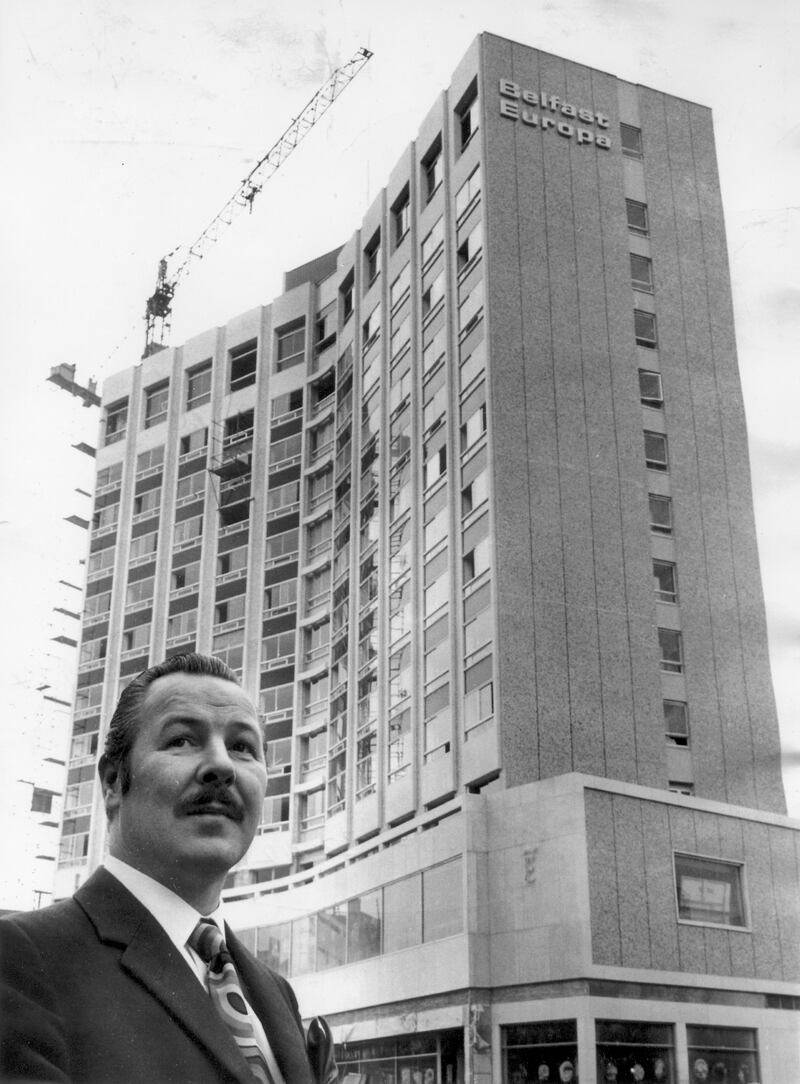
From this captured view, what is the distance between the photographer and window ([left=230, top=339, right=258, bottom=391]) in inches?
1957

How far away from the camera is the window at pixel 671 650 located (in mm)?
30547

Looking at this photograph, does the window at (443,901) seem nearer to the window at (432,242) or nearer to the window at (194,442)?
the window at (432,242)

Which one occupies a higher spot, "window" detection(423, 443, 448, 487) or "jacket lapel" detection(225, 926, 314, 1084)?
"window" detection(423, 443, 448, 487)

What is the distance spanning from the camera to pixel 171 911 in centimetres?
238

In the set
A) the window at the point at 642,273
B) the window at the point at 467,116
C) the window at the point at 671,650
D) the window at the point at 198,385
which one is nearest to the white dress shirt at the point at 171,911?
the window at the point at 671,650

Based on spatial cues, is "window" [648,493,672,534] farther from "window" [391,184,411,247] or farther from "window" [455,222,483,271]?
"window" [391,184,411,247]

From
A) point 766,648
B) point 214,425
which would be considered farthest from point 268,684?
point 766,648

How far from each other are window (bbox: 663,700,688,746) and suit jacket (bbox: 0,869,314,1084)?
92.7 ft

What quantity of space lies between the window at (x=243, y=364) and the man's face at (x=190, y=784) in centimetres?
4772

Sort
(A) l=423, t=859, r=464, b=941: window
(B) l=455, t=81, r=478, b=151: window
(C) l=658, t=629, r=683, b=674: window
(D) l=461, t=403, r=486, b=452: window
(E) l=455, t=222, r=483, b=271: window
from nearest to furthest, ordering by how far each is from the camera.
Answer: (A) l=423, t=859, r=464, b=941: window < (C) l=658, t=629, r=683, b=674: window < (D) l=461, t=403, r=486, b=452: window < (E) l=455, t=222, r=483, b=271: window < (B) l=455, t=81, r=478, b=151: window

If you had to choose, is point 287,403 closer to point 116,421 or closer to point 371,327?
point 371,327

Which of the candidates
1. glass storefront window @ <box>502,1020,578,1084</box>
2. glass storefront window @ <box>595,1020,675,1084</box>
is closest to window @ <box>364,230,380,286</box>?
glass storefront window @ <box>502,1020,578,1084</box>

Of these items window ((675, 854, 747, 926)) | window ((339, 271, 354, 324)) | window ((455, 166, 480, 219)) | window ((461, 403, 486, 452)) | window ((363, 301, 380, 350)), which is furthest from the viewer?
window ((339, 271, 354, 324))

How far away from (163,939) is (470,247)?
33.6 metres
